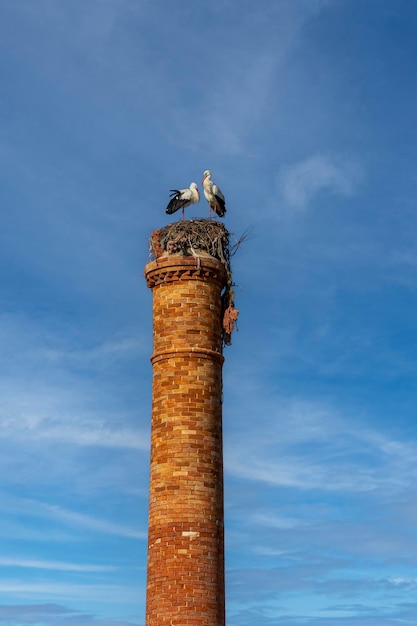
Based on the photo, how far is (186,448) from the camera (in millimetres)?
20656

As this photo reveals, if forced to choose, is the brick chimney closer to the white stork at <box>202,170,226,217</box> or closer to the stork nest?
the stork nest

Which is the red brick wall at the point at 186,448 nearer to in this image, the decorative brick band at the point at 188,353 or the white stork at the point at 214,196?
the decorative brick band at the point at 188,353

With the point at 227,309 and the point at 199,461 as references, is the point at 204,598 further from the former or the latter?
the point at 227,309

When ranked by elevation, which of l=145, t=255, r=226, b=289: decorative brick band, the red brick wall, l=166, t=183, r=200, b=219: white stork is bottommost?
the red brick wall

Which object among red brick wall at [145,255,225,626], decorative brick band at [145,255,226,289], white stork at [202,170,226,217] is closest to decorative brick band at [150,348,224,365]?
red brick wall at [145,255,225,626]

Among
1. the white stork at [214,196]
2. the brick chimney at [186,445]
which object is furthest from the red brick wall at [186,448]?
the white stork at [214,196]

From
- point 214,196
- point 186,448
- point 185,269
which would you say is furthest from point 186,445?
point 214,196

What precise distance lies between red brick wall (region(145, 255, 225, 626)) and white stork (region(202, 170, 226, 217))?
267 centimetres

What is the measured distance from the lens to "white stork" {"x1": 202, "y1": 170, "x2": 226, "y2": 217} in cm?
2434

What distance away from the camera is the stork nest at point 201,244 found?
22.4 metres

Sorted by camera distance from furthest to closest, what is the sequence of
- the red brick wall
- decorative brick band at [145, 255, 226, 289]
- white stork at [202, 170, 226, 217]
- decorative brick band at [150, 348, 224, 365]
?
white stork at [202, 170, 226, 217] < decorative brick band at [145, 255, 226, 289] < decorative brick band at [150, 348, 224, 365] < the red brick wall

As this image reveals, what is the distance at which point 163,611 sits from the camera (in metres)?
19.7

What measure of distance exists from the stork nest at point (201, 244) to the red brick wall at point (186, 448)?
351mm

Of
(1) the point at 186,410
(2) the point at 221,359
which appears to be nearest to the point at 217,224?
(2) the point at 221,359
